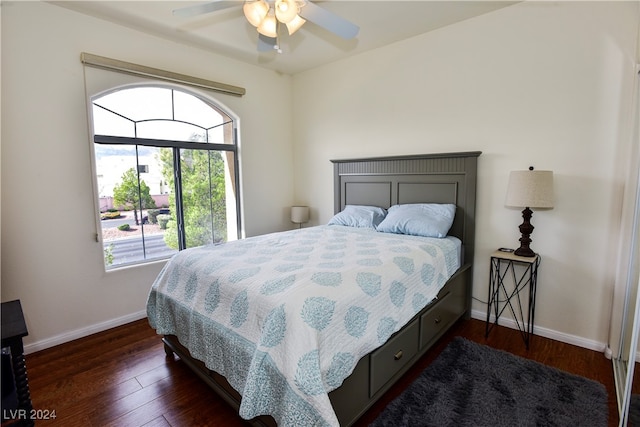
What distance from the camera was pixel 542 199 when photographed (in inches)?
89.8

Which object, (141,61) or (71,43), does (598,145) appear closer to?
(141,61)

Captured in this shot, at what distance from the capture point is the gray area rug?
1.71 meters

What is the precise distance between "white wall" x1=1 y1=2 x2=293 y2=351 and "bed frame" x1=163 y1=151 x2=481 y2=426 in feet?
3.35

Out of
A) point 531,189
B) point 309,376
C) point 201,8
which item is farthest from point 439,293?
point 201,8

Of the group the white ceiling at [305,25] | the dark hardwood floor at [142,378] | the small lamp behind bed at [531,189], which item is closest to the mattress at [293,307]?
the dark hardwood floor at [142,378]

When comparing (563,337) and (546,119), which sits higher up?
(546,119)

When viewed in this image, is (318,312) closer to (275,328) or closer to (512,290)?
(275,328)

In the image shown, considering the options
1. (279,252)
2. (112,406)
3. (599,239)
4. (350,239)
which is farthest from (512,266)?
(112,406)

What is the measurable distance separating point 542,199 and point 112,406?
10.4 feet

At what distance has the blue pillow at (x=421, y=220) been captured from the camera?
2721mm

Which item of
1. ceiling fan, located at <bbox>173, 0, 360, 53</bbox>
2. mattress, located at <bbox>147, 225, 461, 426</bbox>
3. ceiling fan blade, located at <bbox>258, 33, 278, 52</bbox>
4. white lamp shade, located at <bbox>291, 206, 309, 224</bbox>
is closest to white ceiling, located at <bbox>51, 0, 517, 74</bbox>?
ceiling fan blade, located at <bbox>258, 33, 278, 52</bbox>

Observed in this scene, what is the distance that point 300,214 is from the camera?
4098mm

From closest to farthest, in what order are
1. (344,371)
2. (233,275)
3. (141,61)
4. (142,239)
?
(344,371)
(233,275)
(141,61)
(142,239)

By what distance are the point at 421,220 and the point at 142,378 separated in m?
2.45
